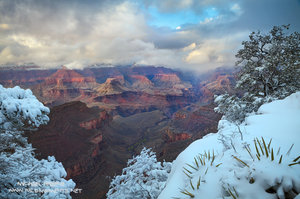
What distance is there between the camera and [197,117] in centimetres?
6338

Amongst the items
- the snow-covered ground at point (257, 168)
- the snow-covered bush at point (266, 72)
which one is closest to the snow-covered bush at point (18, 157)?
the snow-covered ground at point (257, 168)

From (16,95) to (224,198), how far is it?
641cm

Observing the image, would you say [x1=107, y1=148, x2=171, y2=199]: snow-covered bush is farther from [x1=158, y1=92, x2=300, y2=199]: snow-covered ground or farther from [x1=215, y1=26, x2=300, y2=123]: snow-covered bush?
[x1=215, y1=26, x2=300, y2=123]: snow-covered bush

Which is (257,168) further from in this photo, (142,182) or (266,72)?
(266,72)

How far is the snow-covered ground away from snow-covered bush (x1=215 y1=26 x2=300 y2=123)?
16.9 feet

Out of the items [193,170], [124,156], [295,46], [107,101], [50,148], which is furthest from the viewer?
[107,101]

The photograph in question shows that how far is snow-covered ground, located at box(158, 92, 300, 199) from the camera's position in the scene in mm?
1562

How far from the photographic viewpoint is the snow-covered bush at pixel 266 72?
7.87m

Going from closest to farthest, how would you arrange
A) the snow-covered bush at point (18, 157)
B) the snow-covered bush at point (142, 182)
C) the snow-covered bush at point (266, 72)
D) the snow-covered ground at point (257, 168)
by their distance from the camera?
the snow-covered ground at point (257, 168), the snow-covered bush at point (18, 157), the snow-covered bush at point (142, 182), the snow-covered bush at point (266, 72)

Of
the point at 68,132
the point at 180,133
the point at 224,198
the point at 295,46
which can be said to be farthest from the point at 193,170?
the point at 180,133

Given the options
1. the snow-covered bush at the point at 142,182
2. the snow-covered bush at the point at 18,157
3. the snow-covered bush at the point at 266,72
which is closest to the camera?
the snow-covered bush at the point at 18,157

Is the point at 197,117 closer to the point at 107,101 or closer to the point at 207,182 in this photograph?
the point at 207,182

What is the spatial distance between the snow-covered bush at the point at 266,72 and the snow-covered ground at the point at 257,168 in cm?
516

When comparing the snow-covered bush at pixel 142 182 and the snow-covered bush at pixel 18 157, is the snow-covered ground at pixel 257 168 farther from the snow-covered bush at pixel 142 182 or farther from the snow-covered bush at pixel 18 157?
the snow-covered bush at pixel 18 157
